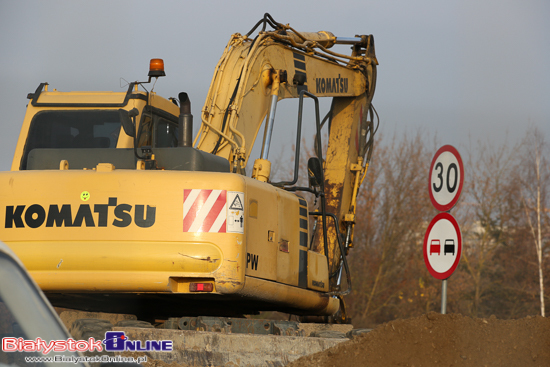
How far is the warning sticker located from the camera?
5617 mm

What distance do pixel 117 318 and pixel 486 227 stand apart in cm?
2104

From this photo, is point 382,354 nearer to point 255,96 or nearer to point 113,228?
point 113,228

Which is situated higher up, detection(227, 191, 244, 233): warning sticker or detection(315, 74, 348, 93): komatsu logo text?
detection(315, 74, 348, 93): komatsu logo text

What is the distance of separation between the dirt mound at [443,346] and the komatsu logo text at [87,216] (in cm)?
173

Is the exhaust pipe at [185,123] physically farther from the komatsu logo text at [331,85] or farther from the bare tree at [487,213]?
the bare tree at [487,213]

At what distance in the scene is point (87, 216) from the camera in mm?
5582

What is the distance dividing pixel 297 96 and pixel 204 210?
11.0 feet

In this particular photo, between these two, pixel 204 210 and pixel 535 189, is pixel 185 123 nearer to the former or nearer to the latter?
pixel 204 210

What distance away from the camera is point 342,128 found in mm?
9836

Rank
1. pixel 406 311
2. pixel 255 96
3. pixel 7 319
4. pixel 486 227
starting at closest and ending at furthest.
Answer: pixel 7 319
pixel 255 96
pixel 406 311
pixel 486 227

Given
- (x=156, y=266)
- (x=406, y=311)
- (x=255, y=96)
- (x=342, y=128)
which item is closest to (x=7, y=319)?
(x=156, y=266)

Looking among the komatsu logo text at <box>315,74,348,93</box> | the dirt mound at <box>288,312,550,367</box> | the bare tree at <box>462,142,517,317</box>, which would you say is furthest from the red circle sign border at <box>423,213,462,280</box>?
the bare tree at <box>462,142,517,317</box>

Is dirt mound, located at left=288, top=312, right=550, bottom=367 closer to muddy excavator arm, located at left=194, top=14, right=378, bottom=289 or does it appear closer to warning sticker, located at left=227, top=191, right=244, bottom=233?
warning sticker, located at left=227, top=191, right=244, bottom=233

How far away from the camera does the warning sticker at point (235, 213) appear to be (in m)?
5.62
